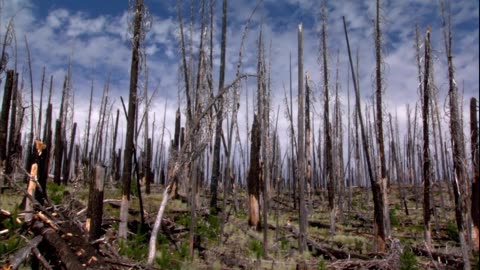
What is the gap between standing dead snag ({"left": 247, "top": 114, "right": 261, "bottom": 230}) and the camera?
12.9m

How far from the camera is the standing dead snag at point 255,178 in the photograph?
12867 millimetres

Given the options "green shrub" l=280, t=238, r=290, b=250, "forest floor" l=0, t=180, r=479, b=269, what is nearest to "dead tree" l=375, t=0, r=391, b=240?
"forest floor" l=0, t=180, r=479, b=269

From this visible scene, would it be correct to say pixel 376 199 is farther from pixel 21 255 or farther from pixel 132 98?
pixel 21 255

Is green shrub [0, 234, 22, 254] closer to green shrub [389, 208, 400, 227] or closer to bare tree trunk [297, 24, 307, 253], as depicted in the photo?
bare tree trunk [297, 24, 307, 253]

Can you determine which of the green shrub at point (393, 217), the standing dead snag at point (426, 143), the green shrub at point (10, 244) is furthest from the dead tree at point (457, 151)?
the green shrub at point (10, 244)

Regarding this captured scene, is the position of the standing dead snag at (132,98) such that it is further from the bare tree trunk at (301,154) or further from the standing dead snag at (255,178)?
the standing dead snag at (255,178)

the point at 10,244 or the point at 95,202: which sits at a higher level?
the point at 95,202

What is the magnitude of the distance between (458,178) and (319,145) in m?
16.8

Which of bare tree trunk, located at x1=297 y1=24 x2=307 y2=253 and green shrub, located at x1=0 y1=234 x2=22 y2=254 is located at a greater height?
bare tree trunk, located at x1=297 y1=24 x2=307 y2=253

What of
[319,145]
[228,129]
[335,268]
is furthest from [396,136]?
[335,268]

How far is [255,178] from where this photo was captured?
42.4 feet

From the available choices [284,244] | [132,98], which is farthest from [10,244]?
[284,244]

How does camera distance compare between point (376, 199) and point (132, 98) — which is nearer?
point (376, 199)

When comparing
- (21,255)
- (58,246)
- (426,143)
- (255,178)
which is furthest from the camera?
(255,178)
